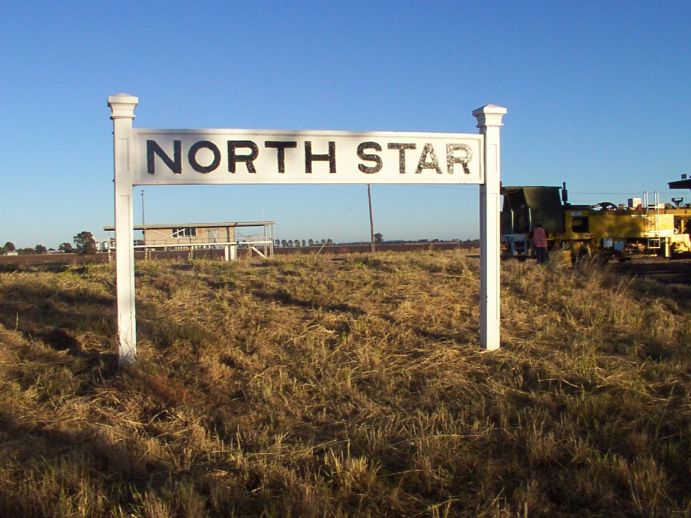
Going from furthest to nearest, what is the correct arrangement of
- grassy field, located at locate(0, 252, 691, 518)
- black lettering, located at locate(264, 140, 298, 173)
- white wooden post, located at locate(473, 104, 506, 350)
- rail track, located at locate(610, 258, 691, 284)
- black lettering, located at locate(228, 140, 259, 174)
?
rail track, located at locate(610, 258, 691, 284)
white wooden post, located at locate(473, 104, 506, 350)
black lettering, located at locate(264, 140, 298, 173)
black lettering, located at locate(228, 140, 259, 174)
grassy field, located at locate(0, 252, 691, 518)

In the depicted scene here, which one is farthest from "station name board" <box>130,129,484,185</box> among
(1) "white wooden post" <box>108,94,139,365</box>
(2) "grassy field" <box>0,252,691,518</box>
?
A: (2) "grassy field" <box>0,252,691,518</box>

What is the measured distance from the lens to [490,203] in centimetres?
822

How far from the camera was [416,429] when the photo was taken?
5496mm

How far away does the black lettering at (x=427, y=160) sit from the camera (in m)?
8.18

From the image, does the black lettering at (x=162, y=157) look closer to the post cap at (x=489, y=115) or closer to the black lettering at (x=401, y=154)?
the black lettering at (x=401, y=154)

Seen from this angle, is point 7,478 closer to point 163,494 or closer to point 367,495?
point 163,494

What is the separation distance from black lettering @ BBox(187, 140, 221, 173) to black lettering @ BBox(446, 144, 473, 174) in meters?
2.67

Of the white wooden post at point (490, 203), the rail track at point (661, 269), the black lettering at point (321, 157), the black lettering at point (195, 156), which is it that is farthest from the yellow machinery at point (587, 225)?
the black lettering at point (195, 156)

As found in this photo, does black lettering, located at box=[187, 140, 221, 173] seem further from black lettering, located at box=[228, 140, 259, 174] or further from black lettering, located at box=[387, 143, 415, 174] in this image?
black lettering, located at box=[387, 143, 415, 174]

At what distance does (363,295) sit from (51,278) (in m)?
5.99

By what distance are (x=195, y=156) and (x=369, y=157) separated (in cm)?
198

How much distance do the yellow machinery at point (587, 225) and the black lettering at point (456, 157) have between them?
1721 cm

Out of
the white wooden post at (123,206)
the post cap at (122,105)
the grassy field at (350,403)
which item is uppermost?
the post cap at (122,105)

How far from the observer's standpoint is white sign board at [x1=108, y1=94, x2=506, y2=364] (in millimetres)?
7402
